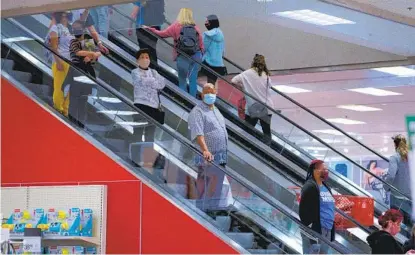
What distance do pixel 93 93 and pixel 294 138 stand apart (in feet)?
10.4

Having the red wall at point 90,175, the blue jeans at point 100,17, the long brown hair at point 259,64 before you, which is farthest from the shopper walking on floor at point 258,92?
the red wall at point 90,175

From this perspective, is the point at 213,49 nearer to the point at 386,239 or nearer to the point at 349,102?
the point at 386,239

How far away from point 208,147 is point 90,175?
130 centimetres

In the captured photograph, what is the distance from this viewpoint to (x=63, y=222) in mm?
9609

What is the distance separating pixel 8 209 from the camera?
408 inches

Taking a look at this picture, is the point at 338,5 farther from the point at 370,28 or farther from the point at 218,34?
the point at 218,34

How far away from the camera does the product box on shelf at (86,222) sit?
9.73 meters

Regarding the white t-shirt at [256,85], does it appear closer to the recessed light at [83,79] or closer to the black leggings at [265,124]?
the black leggings at [265,124]

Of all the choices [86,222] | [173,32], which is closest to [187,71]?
[173,32]

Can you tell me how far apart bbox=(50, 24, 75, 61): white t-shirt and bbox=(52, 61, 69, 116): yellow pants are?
0.31 meters

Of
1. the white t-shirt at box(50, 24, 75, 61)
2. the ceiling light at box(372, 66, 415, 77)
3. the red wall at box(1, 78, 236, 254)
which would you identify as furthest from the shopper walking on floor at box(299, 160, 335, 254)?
the ceiling light at box(372, 66, 415, 77)

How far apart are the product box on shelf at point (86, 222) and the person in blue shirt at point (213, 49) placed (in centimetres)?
329

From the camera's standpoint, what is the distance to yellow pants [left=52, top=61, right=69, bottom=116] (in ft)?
34.8

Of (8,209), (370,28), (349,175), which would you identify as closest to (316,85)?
(349,175)
